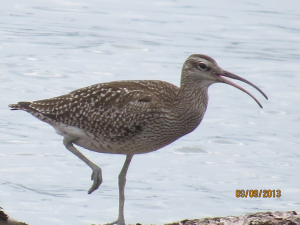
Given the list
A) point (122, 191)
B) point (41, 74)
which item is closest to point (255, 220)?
point (122, 191)

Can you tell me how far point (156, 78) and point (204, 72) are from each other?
14135 millimetres

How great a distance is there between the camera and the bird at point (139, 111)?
39.2 ft

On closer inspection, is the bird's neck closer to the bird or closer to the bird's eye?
the bird

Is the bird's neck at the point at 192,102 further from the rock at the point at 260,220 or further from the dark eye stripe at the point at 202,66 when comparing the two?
the rock at the point at 260,220

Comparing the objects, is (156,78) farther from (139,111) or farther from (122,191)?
(139,111)

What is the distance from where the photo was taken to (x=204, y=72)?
11.9 metres

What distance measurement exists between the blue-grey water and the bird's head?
16.6 ft

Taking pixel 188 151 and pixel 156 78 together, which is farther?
pixel 156 78

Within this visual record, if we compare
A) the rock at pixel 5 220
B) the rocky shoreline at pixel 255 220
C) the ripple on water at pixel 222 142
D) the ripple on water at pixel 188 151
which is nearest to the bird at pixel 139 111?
the rocky shoreline at pixel 255 220

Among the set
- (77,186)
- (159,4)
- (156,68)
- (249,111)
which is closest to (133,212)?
(77,186)

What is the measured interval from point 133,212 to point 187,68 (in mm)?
5552

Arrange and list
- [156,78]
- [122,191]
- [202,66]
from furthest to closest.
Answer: [156,78] → [122,191] → [202,66]

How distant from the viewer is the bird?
11961 mm

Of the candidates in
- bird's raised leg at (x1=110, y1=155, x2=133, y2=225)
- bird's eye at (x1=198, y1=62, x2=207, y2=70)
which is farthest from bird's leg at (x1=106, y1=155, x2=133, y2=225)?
bird's eye at (x1=198, y1=62, x2=207, y2=70)
